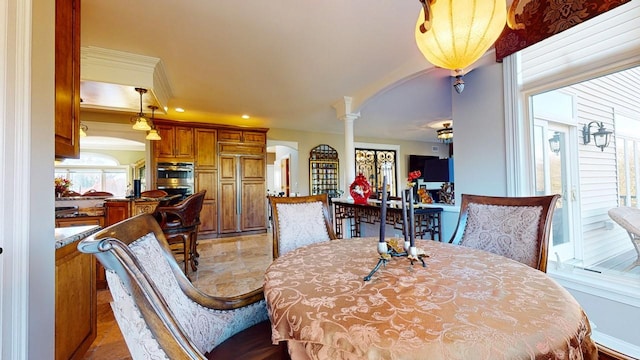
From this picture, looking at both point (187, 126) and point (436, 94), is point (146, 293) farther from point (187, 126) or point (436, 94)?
point (187, 126)

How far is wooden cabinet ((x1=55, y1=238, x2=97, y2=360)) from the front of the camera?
4.18 ft

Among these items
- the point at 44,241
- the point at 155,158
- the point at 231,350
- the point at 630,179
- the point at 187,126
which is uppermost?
the point at 187,126

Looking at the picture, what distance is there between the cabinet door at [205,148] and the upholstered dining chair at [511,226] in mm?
4657

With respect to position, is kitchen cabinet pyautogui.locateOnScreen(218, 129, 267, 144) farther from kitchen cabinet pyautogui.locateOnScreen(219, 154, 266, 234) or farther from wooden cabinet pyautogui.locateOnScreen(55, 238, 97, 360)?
wooden cabinet pyautogui.locateOnScreen(55, 238, 97, 360)

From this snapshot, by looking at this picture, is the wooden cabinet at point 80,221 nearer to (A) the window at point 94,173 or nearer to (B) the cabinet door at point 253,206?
(B) the cabinet door at point 253,206

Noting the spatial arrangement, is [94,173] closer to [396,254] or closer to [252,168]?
[252,168]

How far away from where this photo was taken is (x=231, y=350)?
96cm

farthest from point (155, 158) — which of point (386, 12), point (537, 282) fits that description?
point (537, 282)

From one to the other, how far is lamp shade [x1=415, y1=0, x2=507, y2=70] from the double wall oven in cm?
481

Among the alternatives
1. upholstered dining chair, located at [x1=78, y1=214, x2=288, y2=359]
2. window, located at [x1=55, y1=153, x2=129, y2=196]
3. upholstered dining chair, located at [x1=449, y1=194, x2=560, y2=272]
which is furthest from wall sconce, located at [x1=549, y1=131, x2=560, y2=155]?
window, located at [x1=55, y1=153, x2=129, y2=196]

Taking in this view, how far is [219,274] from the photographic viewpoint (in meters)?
3.08

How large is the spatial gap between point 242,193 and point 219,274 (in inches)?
97.1

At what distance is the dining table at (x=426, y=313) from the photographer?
0.54 m

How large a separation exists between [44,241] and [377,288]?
133cm
